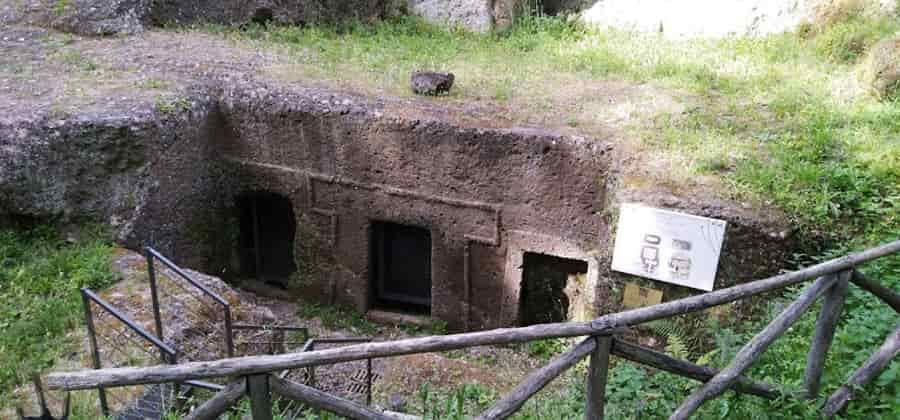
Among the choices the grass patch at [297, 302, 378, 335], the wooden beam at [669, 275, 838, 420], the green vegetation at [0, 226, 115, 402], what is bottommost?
the grass patch at [297, 302, 378, 335]

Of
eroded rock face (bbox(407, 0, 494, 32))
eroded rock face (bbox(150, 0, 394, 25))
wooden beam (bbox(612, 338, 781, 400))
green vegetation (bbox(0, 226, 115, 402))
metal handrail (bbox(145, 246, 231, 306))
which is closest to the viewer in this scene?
wooden beam (bbox(612, 338, 781, 400))

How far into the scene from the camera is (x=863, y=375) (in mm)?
3820

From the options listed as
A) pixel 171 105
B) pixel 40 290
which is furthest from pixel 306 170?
pixel 40 290

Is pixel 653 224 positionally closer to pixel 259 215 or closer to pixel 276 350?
pixel 276 350

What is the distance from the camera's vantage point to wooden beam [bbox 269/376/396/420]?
290 cm

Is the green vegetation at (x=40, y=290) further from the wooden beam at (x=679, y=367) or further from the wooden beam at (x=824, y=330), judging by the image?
the wooden beam at (x=824, y=330)

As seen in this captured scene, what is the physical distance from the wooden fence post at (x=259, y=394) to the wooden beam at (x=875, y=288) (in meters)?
2.70

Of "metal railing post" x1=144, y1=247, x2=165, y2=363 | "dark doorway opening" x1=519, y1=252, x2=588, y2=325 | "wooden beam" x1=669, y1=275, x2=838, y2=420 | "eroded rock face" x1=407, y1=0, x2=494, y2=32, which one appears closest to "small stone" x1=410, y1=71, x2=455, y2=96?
"dark doorway opening" x1=519, y1=252, x2=588, y2=325

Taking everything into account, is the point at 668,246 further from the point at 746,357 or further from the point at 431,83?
the point at 431,83

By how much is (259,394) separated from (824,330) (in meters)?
2.63

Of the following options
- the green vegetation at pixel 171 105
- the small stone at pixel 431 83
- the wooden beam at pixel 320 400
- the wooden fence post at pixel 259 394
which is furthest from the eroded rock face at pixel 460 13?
the wooden fence post at pixel 259 394

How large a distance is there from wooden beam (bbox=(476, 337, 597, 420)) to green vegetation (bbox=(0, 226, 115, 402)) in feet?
12.4

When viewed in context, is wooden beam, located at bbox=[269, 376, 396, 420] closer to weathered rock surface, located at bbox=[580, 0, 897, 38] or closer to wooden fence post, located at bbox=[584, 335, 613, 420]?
wooden fence post, located at bbox=[584, 335, 613, 420]

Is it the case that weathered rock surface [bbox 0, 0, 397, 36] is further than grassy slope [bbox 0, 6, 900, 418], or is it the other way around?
weathered rock surface [bbox 0, 0, 397, 36]
